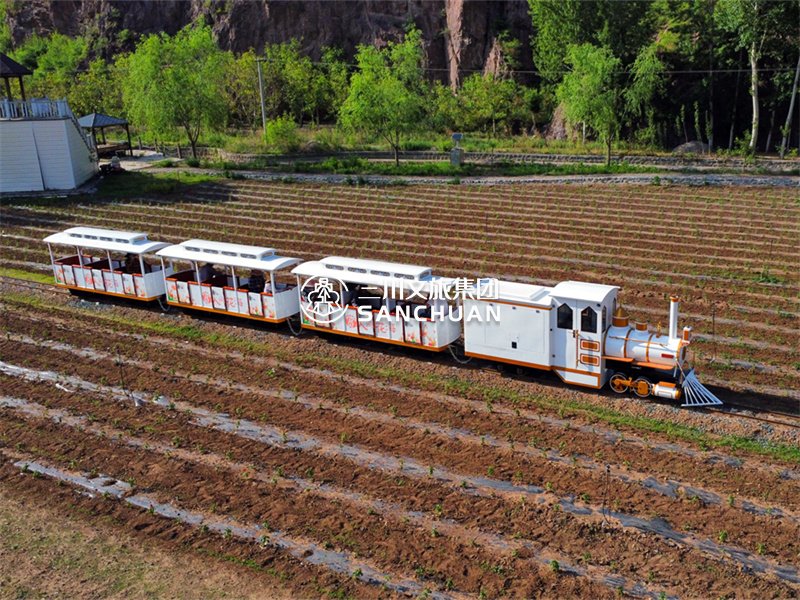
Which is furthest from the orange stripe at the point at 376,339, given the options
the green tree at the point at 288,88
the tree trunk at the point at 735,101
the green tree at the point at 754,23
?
the green tree at the point at 288,88

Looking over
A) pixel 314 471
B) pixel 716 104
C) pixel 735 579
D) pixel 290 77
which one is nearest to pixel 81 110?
pixel 290 77

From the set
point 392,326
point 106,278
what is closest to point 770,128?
point 392,326

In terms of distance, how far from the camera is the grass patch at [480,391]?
16062mm

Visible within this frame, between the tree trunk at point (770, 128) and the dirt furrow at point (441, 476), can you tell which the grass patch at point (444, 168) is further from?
the dirt furrow at point (441, 476)

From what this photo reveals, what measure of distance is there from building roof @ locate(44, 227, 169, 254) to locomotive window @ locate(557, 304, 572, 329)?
14360 millimetres

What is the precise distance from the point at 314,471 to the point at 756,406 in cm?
1019

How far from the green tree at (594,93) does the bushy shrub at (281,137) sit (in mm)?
18546

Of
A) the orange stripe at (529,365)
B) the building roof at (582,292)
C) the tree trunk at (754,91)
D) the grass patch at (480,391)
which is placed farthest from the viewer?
the tree trunk at (754,91)

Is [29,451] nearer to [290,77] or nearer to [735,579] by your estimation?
[735,579]

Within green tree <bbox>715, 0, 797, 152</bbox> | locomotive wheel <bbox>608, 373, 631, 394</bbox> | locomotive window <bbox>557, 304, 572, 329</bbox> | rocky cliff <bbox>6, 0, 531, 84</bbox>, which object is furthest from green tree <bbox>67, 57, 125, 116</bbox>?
locomotive wheel <bbox>608, 373, 631, 394</bbox>

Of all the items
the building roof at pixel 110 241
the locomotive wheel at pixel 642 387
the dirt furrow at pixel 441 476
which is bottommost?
the dirt furrow at pixel 441 476

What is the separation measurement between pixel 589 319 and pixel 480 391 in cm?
316

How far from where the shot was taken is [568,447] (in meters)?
16.0

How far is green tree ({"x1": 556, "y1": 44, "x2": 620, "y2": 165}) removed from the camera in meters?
44.7
